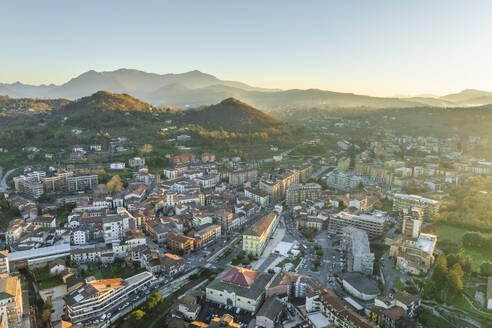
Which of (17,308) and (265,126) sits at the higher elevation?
(265,126)

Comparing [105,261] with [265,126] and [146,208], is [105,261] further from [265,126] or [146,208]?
[265,126]

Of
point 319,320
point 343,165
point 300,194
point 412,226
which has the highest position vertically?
point 343,165

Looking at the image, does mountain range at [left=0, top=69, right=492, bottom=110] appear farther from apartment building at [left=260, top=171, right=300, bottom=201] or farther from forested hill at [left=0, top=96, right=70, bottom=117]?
apartment building at [left=260, top=171, right=300, bottom=201]

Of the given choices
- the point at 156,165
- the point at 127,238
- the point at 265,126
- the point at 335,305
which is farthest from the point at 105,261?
the point at 265,126

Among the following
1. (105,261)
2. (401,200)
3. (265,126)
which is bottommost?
(105,261)

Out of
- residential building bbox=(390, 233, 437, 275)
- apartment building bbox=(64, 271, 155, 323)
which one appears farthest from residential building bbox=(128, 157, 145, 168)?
residential building bbox=(390, 233, 437, 275)

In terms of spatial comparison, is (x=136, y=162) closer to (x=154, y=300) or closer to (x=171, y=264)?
(x=171, y=264)

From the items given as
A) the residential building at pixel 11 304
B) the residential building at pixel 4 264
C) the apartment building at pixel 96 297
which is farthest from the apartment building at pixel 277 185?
the residential building at pixel 11 304

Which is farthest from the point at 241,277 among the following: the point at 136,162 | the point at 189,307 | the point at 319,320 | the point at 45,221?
the point at 136,162

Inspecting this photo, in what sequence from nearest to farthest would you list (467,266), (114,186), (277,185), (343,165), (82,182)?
1. (467,266)
2. (114,186)
3. (277,185)
4. (82,182)
5. (343,165)
